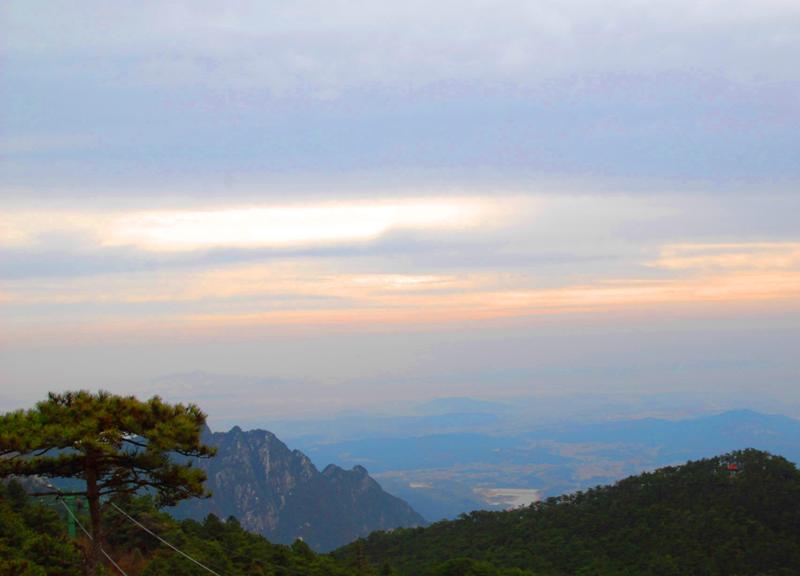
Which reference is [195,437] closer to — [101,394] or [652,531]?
[101,394]

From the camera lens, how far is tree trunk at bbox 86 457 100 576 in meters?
16.7

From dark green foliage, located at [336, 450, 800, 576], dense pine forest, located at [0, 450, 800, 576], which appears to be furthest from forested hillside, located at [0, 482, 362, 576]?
dark green foliage, located at [336, 450, 800, 576]

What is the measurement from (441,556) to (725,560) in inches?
503

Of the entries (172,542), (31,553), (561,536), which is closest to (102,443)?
(31,553)

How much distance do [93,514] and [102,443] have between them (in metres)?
1.96

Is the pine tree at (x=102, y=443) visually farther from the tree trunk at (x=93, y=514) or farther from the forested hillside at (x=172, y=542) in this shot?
the forested hillside at (x=172, y=542)

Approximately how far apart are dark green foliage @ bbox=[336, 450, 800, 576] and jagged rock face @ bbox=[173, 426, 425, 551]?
67.1 m

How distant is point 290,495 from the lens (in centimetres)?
11906

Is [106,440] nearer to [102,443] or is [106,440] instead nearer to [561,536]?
[102,443]

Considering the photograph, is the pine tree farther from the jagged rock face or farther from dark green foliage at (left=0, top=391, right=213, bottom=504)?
the jagged rock face

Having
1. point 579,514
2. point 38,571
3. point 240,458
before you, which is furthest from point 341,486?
point 38,571

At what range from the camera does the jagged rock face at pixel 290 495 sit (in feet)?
377

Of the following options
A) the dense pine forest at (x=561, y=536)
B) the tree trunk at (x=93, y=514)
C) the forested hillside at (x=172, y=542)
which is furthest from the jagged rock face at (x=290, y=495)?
the tree trunk at (x=93, y=514)

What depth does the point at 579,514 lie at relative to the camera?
45.2 meters
